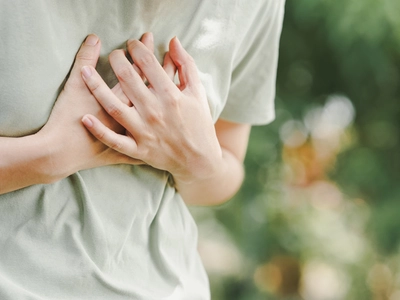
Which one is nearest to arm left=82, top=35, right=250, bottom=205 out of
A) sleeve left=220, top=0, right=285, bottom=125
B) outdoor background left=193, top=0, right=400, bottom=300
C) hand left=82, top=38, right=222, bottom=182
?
hand left=82, top=38, right=222, bottom=182

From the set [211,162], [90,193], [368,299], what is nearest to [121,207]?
[90,193]

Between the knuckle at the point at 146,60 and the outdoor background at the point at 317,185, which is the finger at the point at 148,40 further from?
the outdoor background at the point at 317,185

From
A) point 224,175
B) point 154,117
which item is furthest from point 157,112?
point 224,175

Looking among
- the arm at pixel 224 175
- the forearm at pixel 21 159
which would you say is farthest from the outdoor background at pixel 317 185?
the forearm at pixel 21 159

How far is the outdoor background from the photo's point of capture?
6.83 feet

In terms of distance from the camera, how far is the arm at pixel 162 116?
717mm

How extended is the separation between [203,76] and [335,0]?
116 cm

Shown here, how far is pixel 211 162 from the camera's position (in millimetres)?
849

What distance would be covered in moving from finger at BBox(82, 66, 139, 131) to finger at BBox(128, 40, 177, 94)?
0.18 ft

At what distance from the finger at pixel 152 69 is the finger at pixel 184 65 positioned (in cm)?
4

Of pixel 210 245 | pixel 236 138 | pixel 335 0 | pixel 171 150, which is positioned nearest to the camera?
pixel 171 150

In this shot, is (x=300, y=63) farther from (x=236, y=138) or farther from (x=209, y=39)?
(x=209, y=39)

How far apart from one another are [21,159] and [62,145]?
0.17ft

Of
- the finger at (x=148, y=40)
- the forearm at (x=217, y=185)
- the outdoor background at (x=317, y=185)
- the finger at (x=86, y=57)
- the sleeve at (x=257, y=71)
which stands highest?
the finger at (x=86, y=57)
